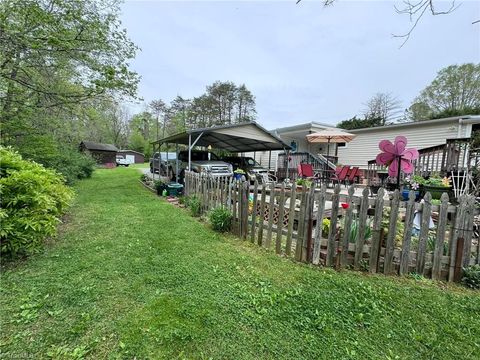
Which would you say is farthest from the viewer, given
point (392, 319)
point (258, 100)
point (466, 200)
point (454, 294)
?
point (258, 100)

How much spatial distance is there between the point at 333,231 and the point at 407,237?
90 cm

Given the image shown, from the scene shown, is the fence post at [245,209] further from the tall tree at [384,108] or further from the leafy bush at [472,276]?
the tall tree at [384,108]

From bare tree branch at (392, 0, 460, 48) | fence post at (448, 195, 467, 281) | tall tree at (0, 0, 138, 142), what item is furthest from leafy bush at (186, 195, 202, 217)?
bare tree branch at (392, 0, 460, 48)

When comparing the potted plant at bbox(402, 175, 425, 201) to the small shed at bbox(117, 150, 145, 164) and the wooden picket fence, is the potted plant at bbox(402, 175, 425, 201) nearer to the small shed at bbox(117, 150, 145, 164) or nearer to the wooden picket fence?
the wooden picket fence

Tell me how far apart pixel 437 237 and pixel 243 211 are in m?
2.85

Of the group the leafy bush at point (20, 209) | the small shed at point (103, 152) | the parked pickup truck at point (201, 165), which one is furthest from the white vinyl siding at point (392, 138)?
the small shed at point (103, 152)

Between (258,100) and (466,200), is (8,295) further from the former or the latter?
(258,100)

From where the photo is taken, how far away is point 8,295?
244 cm

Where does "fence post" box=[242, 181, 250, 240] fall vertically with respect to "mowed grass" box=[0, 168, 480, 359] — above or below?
above

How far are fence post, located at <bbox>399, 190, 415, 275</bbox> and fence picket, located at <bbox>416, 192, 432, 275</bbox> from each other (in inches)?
5.0

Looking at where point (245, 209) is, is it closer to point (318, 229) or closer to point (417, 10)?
point (318, 229)

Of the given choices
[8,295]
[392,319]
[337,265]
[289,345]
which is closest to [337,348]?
[289,345]

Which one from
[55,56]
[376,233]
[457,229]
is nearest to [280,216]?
[376,233]

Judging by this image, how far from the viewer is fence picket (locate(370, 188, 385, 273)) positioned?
3002mm
